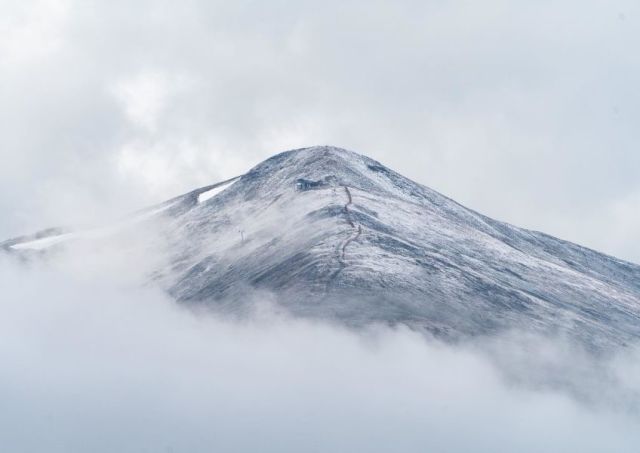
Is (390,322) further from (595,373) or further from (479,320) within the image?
(595,373)

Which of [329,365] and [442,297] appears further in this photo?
[442,297]

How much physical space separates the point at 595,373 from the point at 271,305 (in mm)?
43999

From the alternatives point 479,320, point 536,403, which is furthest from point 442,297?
point 536,403

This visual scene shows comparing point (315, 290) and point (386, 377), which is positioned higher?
point (315, 290)

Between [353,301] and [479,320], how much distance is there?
59.5ft

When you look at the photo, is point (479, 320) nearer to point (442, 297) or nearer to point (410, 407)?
point (442, 297)

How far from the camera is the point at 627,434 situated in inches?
7416

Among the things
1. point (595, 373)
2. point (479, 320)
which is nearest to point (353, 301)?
point (479, 320)

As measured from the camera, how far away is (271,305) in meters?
198

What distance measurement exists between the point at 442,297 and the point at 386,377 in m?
17.4

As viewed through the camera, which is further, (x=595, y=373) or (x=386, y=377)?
(x=595, y=373)

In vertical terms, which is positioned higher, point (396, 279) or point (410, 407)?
point (396, 279)

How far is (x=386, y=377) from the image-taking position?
187 m

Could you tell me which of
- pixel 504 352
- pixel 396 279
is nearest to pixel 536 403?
pixel 504 352
